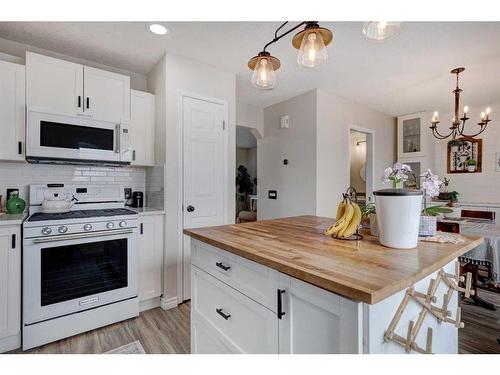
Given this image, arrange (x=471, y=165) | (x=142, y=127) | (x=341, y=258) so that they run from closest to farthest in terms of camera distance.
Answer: (x=341, y=258)
(x=142, y=127)
(x=471, y=165)

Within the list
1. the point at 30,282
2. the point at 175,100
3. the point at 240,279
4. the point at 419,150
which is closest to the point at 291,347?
the point at 240,279

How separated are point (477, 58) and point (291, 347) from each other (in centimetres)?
329

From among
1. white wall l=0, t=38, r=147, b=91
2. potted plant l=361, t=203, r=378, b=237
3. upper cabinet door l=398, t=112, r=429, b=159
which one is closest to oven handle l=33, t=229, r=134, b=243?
white wall l=0, t=38, r=147, b=91

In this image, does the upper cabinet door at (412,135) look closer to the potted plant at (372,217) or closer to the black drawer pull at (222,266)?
the potted plant at (372,217)

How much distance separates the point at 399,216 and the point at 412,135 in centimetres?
442

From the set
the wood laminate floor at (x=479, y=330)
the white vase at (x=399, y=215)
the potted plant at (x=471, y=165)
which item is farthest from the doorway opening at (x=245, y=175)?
the white vase at (x=399, y=215)

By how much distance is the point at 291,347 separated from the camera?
92 centimetres

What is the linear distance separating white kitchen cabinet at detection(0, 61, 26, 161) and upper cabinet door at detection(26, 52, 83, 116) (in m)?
0.06

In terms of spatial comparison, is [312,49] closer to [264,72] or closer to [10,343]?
[264,72]

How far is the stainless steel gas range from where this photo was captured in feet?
6.04

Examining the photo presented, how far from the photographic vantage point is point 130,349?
1.85 m

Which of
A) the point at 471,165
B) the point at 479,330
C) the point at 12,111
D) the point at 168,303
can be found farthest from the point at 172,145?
the point at 471,165

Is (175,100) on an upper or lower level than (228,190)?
upper
